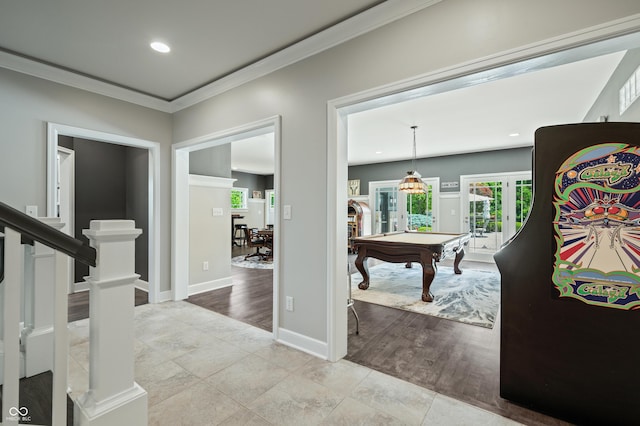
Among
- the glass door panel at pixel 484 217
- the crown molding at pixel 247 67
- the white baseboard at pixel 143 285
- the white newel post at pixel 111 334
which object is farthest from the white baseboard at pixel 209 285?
the glass door panel at pixel 484 217

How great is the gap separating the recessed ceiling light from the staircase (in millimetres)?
2075

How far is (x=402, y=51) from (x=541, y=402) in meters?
2.36

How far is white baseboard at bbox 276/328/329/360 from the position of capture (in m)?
2.37

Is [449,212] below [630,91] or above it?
below

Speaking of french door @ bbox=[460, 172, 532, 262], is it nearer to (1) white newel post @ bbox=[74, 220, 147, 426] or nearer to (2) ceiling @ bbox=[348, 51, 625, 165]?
(2) ceiling @ bbox=[348, 51, 625, 165]

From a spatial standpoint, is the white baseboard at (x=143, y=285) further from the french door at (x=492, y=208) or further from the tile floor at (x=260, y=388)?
the french door at (x=492, y=208)

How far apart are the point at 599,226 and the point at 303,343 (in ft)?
7.07

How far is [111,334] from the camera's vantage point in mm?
1114

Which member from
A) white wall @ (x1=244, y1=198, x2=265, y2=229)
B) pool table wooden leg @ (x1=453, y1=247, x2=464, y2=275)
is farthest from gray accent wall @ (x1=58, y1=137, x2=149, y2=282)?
white wall @ (x1=244, y1=198, x2=265, y2=229)

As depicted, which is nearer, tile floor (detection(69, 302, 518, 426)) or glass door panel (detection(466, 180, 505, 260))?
tile floor (detection(69, 302, 518, 426))

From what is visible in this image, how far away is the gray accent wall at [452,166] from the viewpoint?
6.64m

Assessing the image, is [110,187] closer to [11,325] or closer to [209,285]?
[209,285]

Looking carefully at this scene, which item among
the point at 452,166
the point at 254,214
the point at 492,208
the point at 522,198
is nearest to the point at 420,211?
the point at 452,166

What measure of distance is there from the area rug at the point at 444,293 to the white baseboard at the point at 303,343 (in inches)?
61.7
